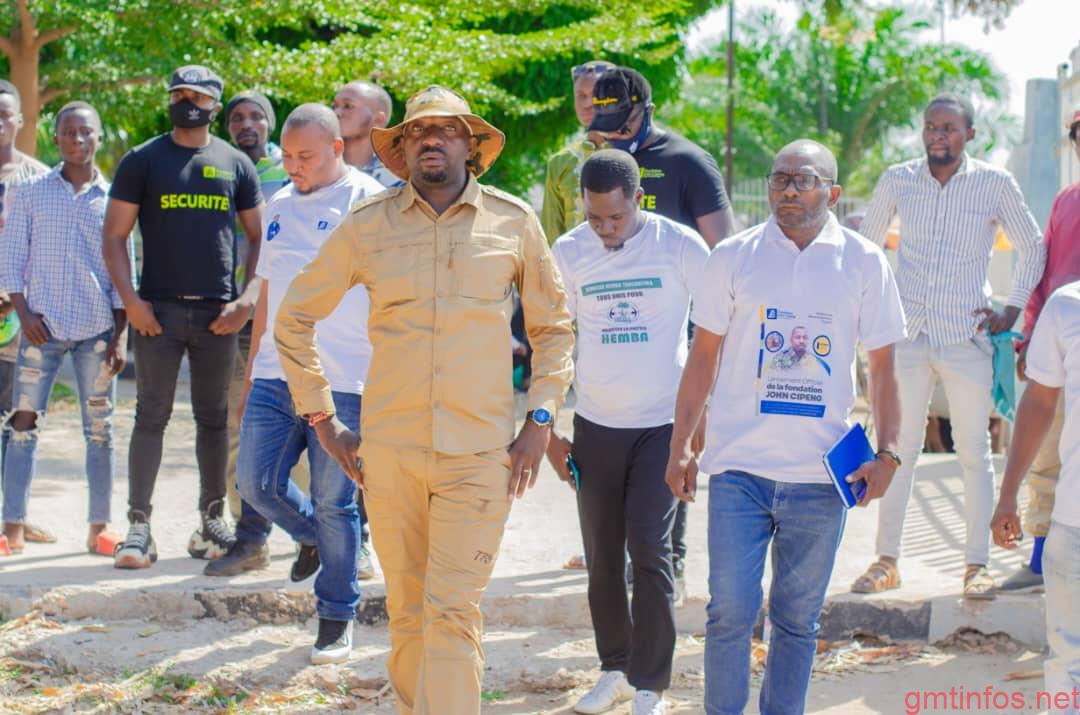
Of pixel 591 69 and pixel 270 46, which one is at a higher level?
pixel 270 46

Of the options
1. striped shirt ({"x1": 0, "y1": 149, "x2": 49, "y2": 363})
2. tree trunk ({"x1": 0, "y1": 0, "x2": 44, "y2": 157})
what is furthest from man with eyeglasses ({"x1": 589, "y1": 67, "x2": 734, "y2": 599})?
tree trunk ({"x1": 0, "y1": 0, "x2": 44, "y2": 157})

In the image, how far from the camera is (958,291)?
6.25 meters

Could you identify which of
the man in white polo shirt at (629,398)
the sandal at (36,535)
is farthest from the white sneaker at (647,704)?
the sandal at (36,535)

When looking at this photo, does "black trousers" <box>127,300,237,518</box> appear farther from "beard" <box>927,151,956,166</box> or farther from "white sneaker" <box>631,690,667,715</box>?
"beard" <box>927,151,956,166</box>

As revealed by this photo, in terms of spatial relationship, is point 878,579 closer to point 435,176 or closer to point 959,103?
point 959,103

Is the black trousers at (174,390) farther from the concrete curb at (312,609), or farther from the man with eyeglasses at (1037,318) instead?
the man with eyeglasses at (1037,318)

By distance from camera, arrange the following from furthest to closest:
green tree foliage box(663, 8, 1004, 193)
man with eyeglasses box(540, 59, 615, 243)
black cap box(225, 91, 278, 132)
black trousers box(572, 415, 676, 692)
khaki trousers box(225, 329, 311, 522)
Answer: green tree foliage box(663, 8, 1004, 193) → black cap box(225, 91, 278, 132) → khaki trousers box(225, 329, 311, 522) → man with eyeglasses box(540, 59, 615, 243) → black trousers box(572, 415, 676, 692)

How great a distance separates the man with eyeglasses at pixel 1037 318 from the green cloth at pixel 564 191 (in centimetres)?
210

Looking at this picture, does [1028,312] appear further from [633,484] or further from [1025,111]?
[1025,111]

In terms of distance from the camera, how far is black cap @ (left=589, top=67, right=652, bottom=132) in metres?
5.93

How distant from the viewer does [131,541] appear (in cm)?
672

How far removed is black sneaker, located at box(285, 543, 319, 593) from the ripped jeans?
4.49 feet

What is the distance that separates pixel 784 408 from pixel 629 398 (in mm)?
780

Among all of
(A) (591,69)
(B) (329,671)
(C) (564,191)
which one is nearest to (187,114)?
(C) (564,191)
